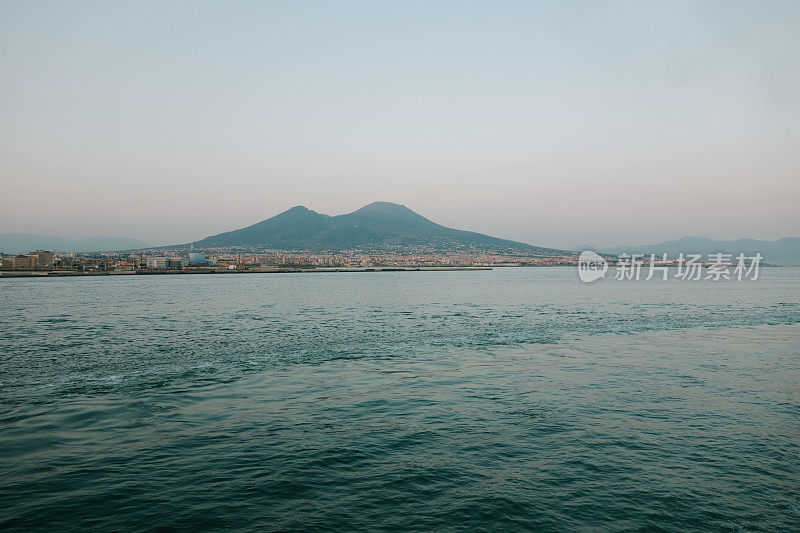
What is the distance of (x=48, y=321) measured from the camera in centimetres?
4044

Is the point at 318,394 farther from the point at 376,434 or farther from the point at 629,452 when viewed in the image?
the point at 629,452

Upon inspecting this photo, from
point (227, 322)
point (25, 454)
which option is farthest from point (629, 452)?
point (227, 322)

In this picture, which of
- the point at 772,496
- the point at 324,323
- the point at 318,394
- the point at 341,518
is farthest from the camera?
the point at 324,323

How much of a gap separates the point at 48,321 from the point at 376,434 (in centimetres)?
3813

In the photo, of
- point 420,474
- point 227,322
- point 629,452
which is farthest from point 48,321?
point 629,452

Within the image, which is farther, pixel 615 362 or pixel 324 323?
pixel 324 323

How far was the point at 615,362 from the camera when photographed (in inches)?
956

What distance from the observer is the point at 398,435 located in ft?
45.4

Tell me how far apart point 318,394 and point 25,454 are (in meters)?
8.48

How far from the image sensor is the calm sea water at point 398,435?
376 inches

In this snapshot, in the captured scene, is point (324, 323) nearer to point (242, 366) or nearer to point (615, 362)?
point (242, 366)

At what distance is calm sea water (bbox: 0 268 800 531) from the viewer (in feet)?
31.3

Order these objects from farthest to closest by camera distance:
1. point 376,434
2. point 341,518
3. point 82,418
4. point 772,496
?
point 82,418 < point 376,434 < point 772,496 < point 341,518

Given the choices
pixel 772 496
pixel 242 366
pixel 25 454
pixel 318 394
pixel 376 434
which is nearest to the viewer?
pixel 772 496
